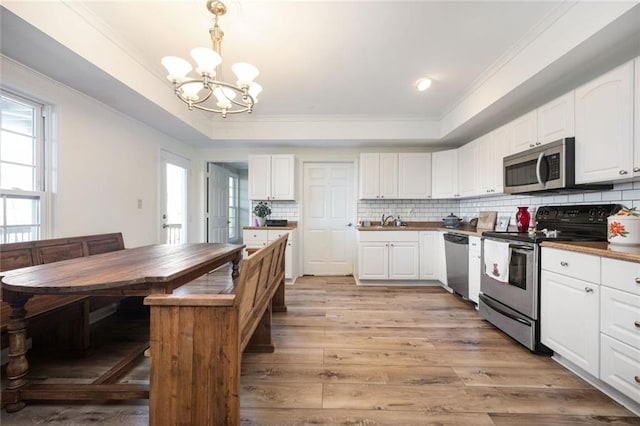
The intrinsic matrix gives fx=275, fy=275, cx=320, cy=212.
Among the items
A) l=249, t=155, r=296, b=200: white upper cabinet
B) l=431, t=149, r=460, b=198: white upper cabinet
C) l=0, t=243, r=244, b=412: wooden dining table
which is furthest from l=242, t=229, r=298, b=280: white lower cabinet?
l=0, t=243, r=244, b=412: wooden dining table

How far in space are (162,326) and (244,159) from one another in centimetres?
380

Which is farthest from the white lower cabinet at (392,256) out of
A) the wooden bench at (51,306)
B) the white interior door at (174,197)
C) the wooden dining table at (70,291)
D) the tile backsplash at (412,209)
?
the wooden bench at (51,306)

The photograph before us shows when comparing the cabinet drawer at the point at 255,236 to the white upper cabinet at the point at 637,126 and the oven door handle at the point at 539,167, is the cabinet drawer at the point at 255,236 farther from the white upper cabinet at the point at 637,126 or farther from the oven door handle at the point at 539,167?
the white upper cabinet at the point at 637,126

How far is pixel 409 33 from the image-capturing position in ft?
7.12

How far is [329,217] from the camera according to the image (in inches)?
187

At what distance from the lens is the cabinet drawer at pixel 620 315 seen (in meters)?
1.46

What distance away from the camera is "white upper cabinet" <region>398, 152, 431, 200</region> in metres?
4.27

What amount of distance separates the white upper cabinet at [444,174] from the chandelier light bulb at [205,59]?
3.47m

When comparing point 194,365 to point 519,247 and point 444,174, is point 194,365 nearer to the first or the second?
point 519,247

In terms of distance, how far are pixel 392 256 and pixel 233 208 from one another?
12.8ft

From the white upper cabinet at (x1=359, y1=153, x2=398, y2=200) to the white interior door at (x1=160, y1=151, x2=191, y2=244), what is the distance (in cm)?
284

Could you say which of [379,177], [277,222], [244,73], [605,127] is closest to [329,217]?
[277,222]

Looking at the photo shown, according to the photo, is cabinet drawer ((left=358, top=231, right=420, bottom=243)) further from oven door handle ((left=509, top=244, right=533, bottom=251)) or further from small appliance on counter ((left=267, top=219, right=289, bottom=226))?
oven door handle ((left=509, top=244, right=533, bottom=251))

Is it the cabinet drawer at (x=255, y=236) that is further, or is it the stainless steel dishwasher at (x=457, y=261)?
the cabinet drawer at (x=255, y=236)
